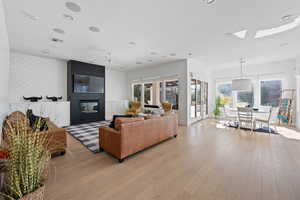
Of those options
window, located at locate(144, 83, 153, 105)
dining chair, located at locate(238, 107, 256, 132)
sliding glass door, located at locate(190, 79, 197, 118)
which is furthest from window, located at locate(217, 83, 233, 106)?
window, located at locate(144, 83, 153, 105)

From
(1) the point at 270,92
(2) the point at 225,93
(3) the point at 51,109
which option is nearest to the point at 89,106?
(3) the point at 51,109

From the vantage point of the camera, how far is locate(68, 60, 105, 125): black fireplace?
18.3ft

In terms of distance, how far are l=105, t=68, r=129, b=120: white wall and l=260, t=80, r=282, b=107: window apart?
7241 mm

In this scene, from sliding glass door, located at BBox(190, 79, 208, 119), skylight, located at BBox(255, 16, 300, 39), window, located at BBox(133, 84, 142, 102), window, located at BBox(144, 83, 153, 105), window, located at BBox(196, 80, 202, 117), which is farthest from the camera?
window, located at BBox(133, 84, 142, 102)

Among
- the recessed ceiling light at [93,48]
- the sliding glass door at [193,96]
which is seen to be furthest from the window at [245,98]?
the recessed ceiling light at [93,48]

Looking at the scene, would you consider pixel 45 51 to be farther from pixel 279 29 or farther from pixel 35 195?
pixel 279 29

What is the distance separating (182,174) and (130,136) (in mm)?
1138

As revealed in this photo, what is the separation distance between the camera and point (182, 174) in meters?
2.04

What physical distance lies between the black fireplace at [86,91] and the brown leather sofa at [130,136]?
3.63 metres

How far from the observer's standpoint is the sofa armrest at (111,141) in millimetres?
2395

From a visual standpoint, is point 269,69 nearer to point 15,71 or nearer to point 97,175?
point 97,175

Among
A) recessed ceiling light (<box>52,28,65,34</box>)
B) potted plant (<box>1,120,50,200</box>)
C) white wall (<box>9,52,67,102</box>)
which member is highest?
recessed ceiling light (<box>52,28,65,34</box>)

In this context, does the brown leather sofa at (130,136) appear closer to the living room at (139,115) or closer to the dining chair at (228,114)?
the living room at (139,115)

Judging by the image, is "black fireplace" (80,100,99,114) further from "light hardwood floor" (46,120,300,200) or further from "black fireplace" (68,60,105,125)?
"light hardwood floor" (46,120,300,200)
